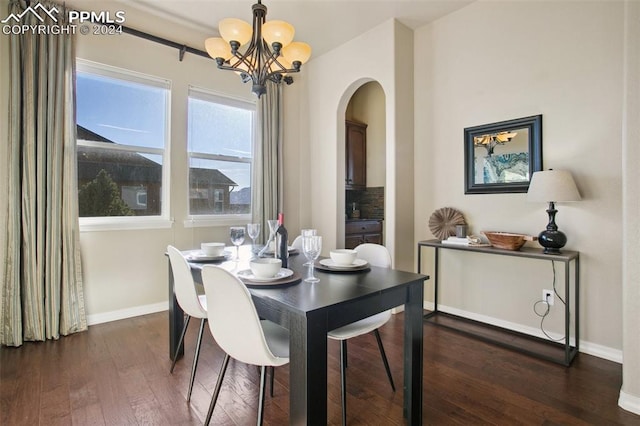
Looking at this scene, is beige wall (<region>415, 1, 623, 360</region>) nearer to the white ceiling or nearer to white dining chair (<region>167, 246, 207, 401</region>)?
the white ceiling

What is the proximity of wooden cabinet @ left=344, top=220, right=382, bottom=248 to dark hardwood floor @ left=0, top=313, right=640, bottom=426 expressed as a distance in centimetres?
171

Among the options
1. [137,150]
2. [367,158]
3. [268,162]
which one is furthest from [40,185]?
[367,158]

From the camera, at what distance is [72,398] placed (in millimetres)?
1832

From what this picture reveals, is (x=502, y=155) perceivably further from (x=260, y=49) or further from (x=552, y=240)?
(x=260, y=49)

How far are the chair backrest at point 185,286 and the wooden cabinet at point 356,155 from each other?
10.2ft

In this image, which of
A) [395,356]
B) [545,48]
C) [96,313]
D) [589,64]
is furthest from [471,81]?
[96,313]

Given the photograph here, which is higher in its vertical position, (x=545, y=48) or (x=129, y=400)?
(x=545, y=48)

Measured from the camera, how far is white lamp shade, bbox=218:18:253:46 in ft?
6.45

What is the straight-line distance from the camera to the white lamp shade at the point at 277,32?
1.99 metres

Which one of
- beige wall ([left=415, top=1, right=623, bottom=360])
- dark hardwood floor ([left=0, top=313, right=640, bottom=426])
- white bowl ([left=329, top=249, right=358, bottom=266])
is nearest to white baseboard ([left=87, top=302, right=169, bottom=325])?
dark hardwood floor ([left=0, top=313, right=640, bottom=426])

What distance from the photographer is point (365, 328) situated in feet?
5.69

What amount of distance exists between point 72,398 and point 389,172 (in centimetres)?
293

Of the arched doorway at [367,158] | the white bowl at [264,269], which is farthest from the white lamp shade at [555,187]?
the arched doorway at [367,158]

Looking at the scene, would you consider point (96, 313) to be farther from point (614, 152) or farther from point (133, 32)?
point (614, 152)
